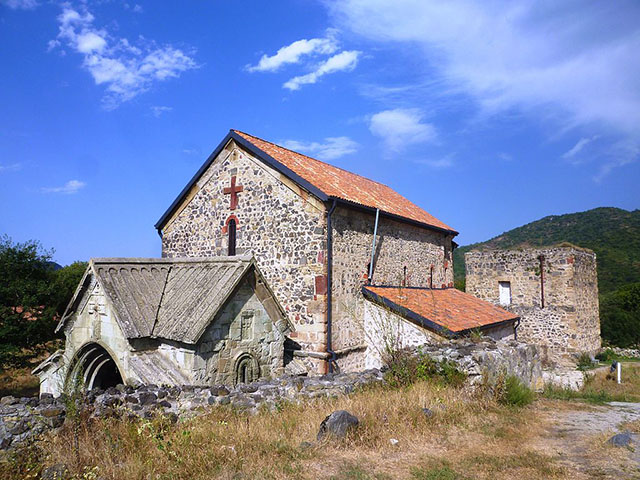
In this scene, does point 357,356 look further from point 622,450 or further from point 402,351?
point 622,450

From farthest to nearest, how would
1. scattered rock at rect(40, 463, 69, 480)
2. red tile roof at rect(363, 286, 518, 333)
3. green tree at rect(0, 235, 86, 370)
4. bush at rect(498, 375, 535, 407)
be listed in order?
green tree at rect(0, 235, 86, 370) < red tile roof at rect(363, 286, 518, 333) < bush at rect(498, 375, 535, 407) < scattered rock at rect(40, 463, 69, 480)

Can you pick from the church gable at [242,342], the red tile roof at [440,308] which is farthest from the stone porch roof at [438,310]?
the church gable at [242,342]

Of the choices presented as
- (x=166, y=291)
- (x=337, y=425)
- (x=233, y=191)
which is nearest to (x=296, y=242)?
(x=233, y=191)

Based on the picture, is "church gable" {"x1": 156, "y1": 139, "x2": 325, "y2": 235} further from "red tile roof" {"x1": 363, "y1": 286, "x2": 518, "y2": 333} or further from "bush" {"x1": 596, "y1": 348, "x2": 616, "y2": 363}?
"bush" {"x1": 596, "y1": 348, "x2": 616, "y2": 363}

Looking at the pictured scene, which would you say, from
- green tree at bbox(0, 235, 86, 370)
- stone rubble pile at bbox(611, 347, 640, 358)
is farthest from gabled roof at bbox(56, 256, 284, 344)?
stone rubble pile at bbox(611, 347, 640, 358)

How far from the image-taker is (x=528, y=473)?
497 centimetres

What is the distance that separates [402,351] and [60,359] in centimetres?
808

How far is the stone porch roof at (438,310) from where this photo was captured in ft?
39.6

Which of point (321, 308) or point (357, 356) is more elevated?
point (321, 308)

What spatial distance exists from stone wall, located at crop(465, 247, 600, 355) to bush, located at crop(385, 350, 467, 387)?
15.4 metres

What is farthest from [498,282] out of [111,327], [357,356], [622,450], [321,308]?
[111,327]

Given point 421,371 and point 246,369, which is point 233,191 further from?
point 421,371

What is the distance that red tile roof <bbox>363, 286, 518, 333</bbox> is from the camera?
12359 millimetres

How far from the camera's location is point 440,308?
550 inches
